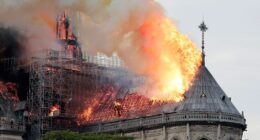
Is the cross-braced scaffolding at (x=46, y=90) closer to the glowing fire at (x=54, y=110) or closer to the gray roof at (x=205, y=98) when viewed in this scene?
the glowing fire at (x=54, y=110)

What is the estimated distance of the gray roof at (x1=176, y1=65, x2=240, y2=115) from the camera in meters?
137

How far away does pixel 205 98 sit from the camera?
13825 centimetres

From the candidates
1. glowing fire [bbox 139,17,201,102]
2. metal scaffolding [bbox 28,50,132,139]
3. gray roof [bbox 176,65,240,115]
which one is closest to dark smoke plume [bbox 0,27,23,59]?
metal scaffolding [bbox 28,50,132,139]

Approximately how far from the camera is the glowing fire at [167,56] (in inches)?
5492

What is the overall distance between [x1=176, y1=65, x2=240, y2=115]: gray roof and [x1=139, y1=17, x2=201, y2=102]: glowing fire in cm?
127

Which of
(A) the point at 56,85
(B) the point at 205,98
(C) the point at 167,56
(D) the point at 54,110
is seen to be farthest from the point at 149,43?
(D) the point at 54,110

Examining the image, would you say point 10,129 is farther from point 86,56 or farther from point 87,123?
point 86,56

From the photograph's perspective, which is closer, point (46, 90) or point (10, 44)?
point (46, 90)

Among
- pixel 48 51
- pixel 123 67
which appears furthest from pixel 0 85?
pixel 123 67

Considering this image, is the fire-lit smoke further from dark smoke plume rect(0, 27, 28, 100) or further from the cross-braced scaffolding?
dark smoke plume rect(0, 27, 28, 100)

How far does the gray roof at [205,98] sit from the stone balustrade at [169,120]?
868 millimetres

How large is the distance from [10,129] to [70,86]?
12.3 m

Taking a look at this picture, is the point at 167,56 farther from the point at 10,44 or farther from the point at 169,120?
the point at 10,44

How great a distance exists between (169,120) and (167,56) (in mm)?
9737
